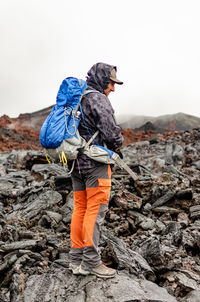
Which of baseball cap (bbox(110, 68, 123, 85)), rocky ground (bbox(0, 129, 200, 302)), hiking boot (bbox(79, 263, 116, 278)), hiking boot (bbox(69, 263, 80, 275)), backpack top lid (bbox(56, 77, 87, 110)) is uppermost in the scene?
baseball cap (bbox(110, 68, 123, 85))

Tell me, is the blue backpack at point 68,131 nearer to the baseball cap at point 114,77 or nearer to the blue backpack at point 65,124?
the blue backpack at point 65,124

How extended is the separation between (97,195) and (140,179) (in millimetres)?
4821

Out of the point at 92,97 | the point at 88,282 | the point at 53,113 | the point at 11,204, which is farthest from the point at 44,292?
the point at 11,204

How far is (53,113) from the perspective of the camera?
354cm

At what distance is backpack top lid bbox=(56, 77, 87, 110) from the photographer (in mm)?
3467

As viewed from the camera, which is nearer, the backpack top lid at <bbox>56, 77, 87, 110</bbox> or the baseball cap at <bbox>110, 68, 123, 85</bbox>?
the backpack top lid at <bbox>56, 77, 87, 110</bbox>

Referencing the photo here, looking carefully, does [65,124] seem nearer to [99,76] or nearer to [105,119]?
[105,119]

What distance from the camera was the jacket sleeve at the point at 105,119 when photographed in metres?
3.38

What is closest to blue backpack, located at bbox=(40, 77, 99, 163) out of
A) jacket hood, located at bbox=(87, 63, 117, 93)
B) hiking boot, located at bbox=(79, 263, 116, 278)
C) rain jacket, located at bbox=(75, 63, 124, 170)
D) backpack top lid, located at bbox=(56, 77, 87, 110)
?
backpack top lid, located at bbox=(56, 77, 87, 110)

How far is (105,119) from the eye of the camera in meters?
3.39

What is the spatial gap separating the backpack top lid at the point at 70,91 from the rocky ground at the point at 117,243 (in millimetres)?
2311

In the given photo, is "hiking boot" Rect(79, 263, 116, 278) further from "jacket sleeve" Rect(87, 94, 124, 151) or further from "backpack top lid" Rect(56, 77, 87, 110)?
"backpack top lid" Rect(56, 77, 87, 110)

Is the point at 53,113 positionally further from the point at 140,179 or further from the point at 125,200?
the point at 140,179

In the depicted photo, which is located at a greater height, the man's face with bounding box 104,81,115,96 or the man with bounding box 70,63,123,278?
the man's face with bounding box 104,81,115,96
